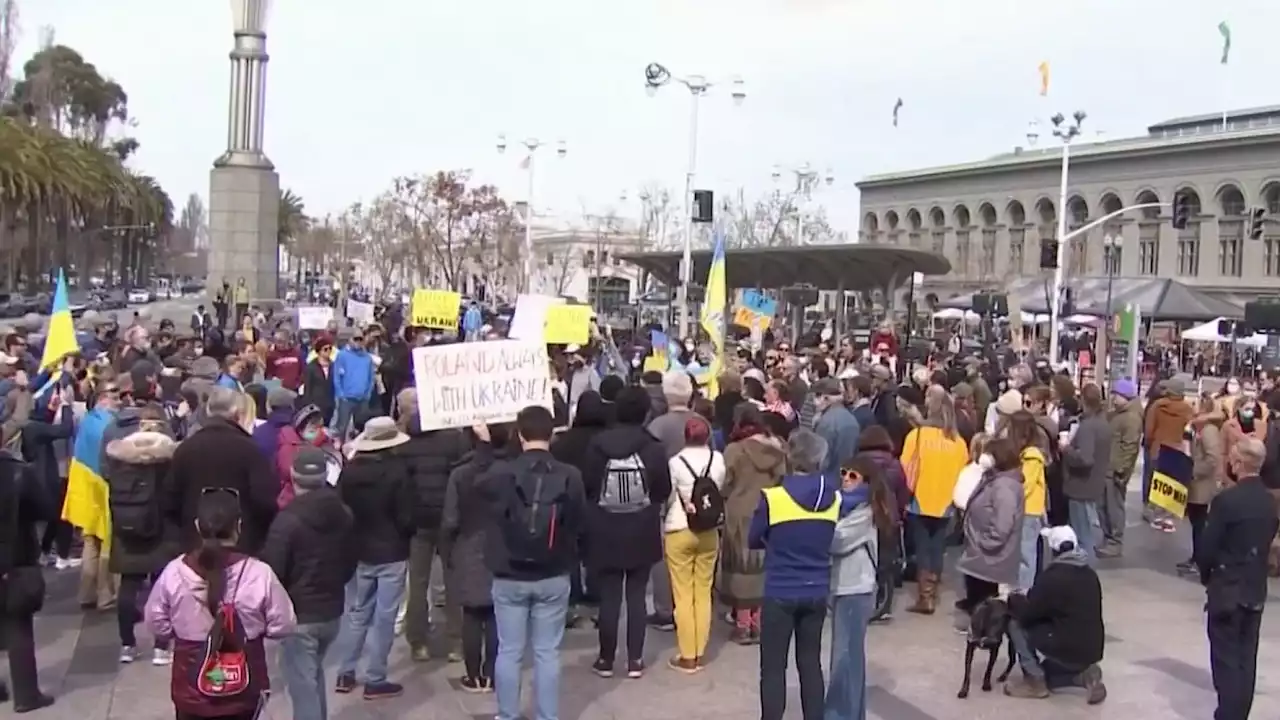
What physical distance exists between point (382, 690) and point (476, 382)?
6.42 ft

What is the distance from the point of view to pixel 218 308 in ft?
120

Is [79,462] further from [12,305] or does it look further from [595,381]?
[12,305]

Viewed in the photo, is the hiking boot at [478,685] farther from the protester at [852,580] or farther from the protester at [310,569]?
the protester at [852,580]

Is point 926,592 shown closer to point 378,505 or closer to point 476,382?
point 476,382

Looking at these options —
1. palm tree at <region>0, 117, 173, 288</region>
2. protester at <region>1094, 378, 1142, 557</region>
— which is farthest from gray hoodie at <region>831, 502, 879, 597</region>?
palm tree at <region>0, 117, 173, 288</region>

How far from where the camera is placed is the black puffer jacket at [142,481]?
8.24 m

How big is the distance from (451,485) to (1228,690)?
15.0 feet

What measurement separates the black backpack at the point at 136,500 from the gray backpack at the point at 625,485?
2812mm

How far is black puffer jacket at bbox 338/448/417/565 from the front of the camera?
25.0ft

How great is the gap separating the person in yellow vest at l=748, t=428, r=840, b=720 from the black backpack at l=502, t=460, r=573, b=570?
105 centimetres

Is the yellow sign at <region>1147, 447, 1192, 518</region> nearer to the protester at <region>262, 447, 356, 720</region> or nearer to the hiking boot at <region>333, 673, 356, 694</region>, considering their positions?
the hiking boot at <region>333, 673, 356, 694</region>

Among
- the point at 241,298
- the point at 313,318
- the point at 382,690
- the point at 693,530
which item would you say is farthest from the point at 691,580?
the point at 241,298

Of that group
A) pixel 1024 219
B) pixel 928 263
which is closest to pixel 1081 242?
pixel 1024 219

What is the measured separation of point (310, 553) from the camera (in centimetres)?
643
